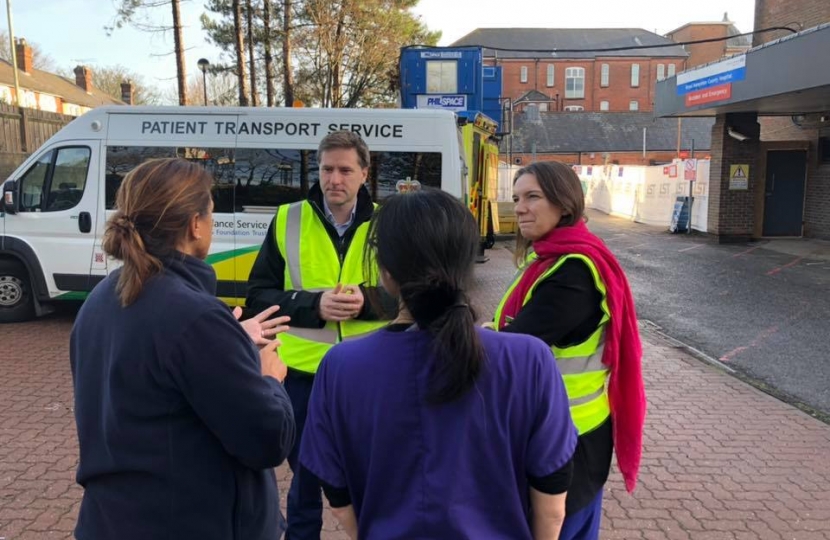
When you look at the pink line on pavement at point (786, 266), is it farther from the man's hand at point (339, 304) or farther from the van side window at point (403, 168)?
the man's hand at point (339, 304)

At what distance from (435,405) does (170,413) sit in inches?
27.8

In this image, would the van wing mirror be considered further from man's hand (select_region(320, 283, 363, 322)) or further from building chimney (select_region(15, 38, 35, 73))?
building chimney (select_region(15, 38, 35, 73))

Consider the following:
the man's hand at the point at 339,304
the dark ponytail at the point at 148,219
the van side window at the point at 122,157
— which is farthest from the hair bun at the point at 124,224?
the van side window at the point at 122,157

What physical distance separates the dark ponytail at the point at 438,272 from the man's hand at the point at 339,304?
1215mm

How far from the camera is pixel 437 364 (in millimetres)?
1307

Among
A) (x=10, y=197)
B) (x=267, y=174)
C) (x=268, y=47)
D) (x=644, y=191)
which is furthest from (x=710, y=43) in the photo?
(x=10, y=197)

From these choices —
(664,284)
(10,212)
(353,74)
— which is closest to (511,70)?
(353,74)

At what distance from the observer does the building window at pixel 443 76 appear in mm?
16500

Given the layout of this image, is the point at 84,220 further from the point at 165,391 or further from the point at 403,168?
the point at 165,391

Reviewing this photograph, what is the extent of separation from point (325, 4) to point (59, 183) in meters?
13.8

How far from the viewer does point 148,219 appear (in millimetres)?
1651

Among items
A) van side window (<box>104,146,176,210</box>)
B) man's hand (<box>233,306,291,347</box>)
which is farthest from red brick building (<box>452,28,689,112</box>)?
man's hand (<box>233,306,291,347</box>)

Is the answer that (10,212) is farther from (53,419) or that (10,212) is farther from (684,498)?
(684,498)

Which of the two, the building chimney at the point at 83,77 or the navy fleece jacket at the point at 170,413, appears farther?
the building chimney at the point at 83,77
